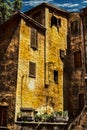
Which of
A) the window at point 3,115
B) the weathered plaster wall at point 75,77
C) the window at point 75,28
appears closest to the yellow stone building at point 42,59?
the window at point 75,28

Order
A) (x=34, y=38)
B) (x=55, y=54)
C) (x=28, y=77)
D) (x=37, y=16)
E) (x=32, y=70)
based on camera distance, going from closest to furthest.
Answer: (x=28, y=77) < (x=32, y=70) < (x=34, y=38) < (x=55, y=54) < (x=37, y=16)

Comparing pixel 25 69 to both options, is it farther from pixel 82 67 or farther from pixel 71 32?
pixel 71 32

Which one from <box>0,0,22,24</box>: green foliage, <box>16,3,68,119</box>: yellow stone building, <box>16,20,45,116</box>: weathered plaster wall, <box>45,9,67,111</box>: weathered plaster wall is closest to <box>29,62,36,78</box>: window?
<box>16,3,68,119</box>: yellow stone building

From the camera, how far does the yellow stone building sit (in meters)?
20.5

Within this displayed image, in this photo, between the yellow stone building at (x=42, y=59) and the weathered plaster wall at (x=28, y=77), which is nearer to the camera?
the weathered plaster wall at (x=28, y=77)

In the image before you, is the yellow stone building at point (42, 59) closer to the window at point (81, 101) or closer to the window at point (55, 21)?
the window at point (55, 21)

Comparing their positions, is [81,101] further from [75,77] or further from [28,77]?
[28,77]

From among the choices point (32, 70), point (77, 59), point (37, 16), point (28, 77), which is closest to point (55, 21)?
point (37, 16)

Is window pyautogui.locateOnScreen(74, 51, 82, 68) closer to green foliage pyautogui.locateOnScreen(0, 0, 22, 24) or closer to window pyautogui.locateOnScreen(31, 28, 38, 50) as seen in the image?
window pyautogui.locateOnScreen(31, 28, 38, 50)

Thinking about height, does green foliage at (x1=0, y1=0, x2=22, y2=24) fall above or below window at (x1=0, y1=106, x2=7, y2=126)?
above

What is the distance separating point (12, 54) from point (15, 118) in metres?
5.72

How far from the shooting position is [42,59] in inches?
895

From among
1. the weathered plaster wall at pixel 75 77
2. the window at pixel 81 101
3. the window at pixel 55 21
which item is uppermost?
the window at pixel 55 21

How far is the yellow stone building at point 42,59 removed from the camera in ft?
67.4
